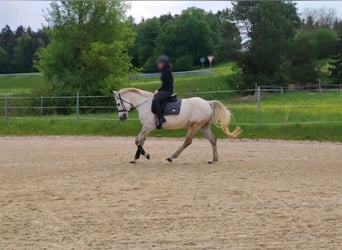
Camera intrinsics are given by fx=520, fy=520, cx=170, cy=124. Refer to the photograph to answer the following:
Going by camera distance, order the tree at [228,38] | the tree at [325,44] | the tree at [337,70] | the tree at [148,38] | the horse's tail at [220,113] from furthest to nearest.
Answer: the tree at [325,44] → the tree at [337,70] → the tree at [228,38] → the tree at [148,38] → the horse's tail at [220,113]

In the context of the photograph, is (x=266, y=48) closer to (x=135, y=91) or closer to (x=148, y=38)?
(x=148, y=38)

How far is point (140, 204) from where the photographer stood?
22.2ft

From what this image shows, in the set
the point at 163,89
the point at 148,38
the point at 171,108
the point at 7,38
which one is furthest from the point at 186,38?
the point at 7,38

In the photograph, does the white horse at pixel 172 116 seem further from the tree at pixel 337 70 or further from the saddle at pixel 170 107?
the tree at pixel 337 70

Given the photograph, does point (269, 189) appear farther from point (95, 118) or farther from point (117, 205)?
point (95, 118)

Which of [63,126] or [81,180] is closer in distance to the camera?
[81,180]

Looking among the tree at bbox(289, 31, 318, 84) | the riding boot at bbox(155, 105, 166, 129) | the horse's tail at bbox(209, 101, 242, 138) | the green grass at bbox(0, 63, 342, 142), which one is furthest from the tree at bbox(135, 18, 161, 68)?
the tree at bbox(289, 31, 318, 84)

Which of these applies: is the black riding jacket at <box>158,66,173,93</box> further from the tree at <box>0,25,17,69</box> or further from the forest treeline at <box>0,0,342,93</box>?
the tree at <box>0,25,17,69</box>

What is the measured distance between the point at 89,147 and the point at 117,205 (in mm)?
8061

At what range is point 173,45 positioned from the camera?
15.5m

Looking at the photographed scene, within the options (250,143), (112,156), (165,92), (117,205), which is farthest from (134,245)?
(250,143)

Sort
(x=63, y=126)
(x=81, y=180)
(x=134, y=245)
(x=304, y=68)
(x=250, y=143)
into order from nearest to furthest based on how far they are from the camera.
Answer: (x=134, y=245) → (x=81, y=180) → (x=250, y=143) → (x=63, y=126) → (x=304, y=68)

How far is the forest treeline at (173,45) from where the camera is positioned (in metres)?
17.2

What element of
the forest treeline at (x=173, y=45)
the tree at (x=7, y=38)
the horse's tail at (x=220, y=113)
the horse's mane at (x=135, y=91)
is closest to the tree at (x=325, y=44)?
the forest treeline at (x=173, y=45)
